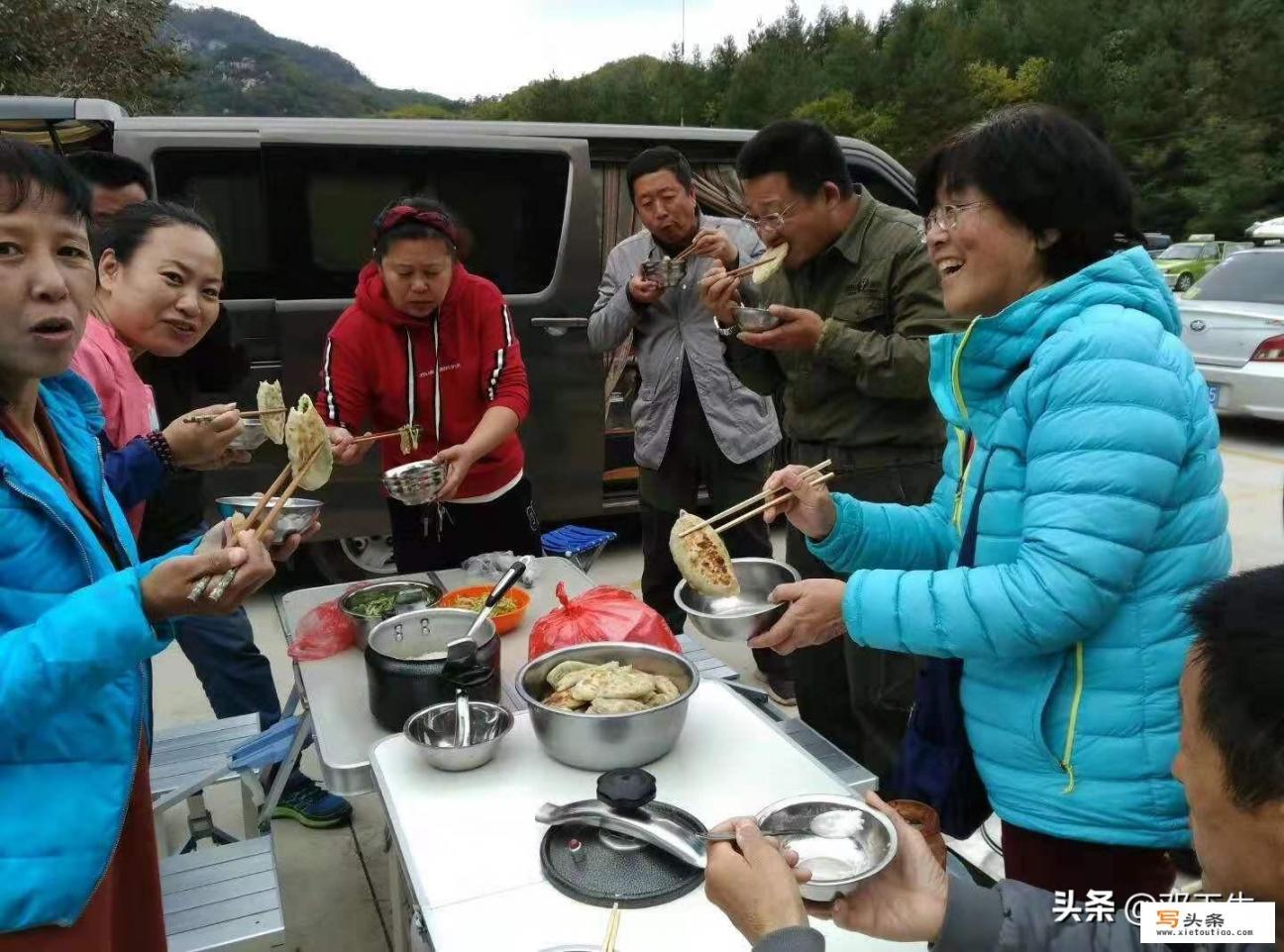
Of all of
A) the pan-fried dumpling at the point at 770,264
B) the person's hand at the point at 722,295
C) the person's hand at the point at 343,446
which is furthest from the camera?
the person's hand at the point at 722,295

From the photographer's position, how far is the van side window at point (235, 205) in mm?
4082

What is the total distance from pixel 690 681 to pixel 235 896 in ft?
3.52

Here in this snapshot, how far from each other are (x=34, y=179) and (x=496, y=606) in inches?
52.0

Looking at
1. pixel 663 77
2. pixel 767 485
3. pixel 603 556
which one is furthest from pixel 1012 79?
pixel 767 485

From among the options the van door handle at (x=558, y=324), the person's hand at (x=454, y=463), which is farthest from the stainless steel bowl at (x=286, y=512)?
the van door handle at (x=558, y=324)

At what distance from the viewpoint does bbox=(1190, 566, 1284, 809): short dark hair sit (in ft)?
3.04

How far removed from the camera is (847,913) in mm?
1152

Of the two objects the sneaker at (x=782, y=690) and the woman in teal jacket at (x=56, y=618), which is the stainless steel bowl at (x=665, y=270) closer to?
the sneaker at (x=782, y=690)

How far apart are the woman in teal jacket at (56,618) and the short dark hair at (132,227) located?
90cm

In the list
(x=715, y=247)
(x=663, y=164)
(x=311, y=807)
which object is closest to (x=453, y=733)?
(x=311, y=807)

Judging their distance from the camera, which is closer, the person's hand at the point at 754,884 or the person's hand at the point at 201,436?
the person's hand at the point at 754,884

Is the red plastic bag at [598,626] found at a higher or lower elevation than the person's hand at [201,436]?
lower

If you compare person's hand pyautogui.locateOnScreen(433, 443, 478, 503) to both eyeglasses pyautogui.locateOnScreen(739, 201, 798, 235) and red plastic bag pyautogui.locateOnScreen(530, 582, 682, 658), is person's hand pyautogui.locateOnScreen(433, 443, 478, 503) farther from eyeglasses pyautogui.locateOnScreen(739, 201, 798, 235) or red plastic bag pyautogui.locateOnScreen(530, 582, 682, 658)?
eyeglasses pyautogui.locateOnScreen(739, 201, 798, 235)

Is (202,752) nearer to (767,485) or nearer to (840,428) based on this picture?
(767,485)
